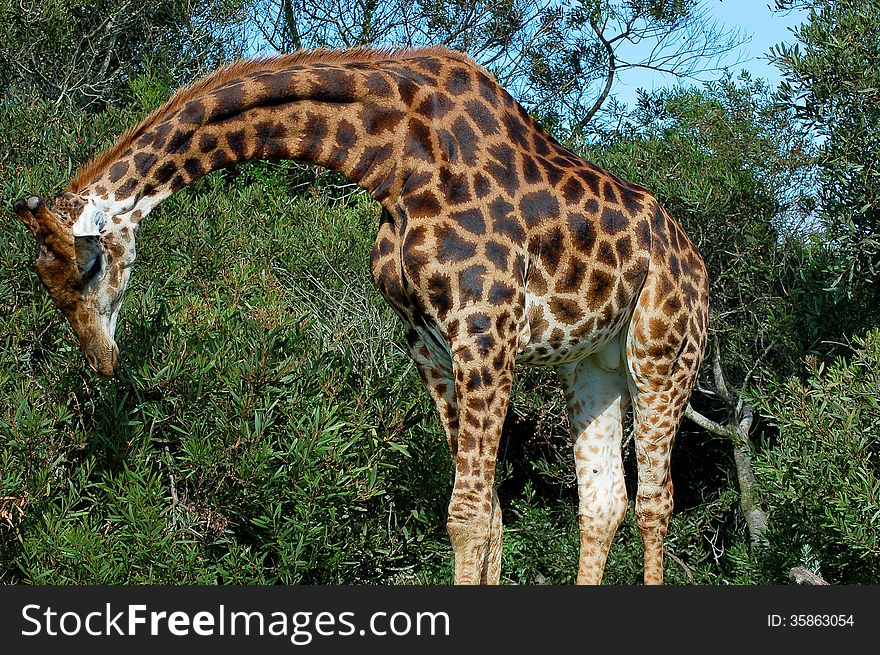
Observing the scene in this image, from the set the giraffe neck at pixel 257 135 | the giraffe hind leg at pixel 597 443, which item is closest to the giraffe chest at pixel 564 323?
the giraffe hind leg at pixel 597 443

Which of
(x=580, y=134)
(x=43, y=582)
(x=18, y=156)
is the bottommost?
(x=43, y=582)

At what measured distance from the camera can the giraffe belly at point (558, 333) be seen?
4.87 meters

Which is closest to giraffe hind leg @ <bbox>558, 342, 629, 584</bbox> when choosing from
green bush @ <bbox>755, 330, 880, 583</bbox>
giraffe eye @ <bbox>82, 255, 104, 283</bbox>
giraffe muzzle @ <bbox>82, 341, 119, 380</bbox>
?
green bush @ <bbox>755, 330, 880, 583</bbox>

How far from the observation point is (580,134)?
Result: 11.5 metres

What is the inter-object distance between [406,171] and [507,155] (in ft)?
1.68

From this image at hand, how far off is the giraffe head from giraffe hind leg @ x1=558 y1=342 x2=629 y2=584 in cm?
253

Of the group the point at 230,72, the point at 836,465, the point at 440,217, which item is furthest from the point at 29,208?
the point at 836,465

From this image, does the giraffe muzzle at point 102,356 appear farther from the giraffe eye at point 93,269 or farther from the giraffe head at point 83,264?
the giraffe eye at point 93,269

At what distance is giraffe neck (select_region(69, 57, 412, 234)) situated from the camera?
170 inches

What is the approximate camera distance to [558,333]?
4.96m

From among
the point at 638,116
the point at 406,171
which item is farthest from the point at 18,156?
A: the point at 638,116

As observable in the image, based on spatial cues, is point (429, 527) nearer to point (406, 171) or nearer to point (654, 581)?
point (654, 581)

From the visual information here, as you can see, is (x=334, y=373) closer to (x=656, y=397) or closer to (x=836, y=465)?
(x=656, y=397)

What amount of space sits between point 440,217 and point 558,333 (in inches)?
33.3
